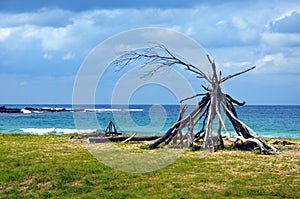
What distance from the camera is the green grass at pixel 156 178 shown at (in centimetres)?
1180

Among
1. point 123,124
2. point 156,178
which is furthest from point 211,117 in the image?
point 123,124

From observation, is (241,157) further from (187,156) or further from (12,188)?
(12,188)

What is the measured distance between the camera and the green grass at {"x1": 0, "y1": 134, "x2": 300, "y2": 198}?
1180 cm

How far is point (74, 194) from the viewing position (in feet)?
39.3

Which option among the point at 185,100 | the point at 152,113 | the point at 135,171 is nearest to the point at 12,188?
the point at 135,171

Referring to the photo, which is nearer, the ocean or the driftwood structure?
the driftwood structure

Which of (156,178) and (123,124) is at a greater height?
(123,124)

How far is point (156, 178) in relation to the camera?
13.3m

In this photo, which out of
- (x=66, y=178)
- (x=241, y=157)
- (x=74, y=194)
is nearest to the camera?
(x=74, y=194)

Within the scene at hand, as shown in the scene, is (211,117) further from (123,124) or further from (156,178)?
(123,124)

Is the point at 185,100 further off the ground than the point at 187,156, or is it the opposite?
the point at 185,100

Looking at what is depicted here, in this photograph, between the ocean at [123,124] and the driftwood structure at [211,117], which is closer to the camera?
the driftwood structure at [211,117]

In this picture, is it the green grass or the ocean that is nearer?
the green grass

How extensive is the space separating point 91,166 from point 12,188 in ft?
9.42
